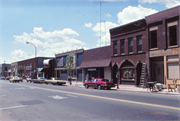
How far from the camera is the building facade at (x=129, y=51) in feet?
82.0

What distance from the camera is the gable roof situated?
31.3m

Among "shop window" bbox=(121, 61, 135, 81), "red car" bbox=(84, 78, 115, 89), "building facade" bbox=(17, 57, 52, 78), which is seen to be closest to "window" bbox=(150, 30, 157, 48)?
"shop window" bbox=(121, 61, 135, 81)

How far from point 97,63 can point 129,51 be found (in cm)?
774

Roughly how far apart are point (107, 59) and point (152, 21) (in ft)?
34.8

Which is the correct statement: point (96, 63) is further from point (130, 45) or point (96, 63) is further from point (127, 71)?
point (130, 45)

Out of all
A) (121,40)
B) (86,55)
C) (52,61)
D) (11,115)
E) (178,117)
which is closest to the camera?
(178,117)

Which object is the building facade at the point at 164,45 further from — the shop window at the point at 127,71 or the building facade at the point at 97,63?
the building facade at the point at 97,63

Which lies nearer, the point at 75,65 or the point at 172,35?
the point at 172,35

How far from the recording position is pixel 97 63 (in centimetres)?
3291

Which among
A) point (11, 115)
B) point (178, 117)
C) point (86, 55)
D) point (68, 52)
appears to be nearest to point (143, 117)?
point (178, 117)

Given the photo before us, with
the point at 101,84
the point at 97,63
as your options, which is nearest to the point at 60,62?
the point at 97,63

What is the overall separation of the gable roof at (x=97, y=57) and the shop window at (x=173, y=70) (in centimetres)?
1110

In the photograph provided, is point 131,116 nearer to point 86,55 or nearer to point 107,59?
point 107,59

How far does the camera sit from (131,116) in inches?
311
